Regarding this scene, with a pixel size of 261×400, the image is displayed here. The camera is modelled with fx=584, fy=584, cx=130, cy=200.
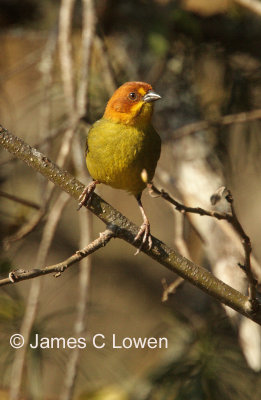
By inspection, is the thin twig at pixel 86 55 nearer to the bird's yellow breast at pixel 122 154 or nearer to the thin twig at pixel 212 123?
the bird's yellow breast at pixel 122 154

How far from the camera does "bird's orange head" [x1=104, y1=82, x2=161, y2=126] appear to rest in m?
2.90

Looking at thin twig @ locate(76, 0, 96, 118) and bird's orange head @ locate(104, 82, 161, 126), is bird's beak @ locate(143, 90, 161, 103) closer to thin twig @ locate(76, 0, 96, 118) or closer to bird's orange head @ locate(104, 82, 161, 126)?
bird's orange head @ locate(104, 82, 161, 126)

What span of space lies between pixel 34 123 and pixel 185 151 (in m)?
2.32

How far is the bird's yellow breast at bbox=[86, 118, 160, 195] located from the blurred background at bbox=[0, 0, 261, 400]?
0.86 feet

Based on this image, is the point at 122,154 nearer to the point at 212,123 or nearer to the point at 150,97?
the point at 150,97

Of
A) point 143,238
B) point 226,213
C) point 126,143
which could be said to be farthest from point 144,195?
point 226,213

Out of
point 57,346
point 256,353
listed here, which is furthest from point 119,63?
point 256,353

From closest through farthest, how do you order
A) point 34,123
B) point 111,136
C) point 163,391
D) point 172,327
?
point 111,136, point 163,391, point 172,327, point 34,123

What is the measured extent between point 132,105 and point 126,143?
26 centimetres

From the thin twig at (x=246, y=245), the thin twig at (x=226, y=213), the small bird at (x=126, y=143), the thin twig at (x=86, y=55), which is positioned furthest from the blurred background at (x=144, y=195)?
the thin twig at (x=226, y=213)

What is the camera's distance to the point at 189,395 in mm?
3117

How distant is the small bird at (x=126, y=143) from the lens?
2.69 m

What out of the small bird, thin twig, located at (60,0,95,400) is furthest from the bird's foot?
thin twig, located at (60,0,95,400)

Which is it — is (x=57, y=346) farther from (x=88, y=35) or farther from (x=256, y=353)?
(x=88, y=35)
